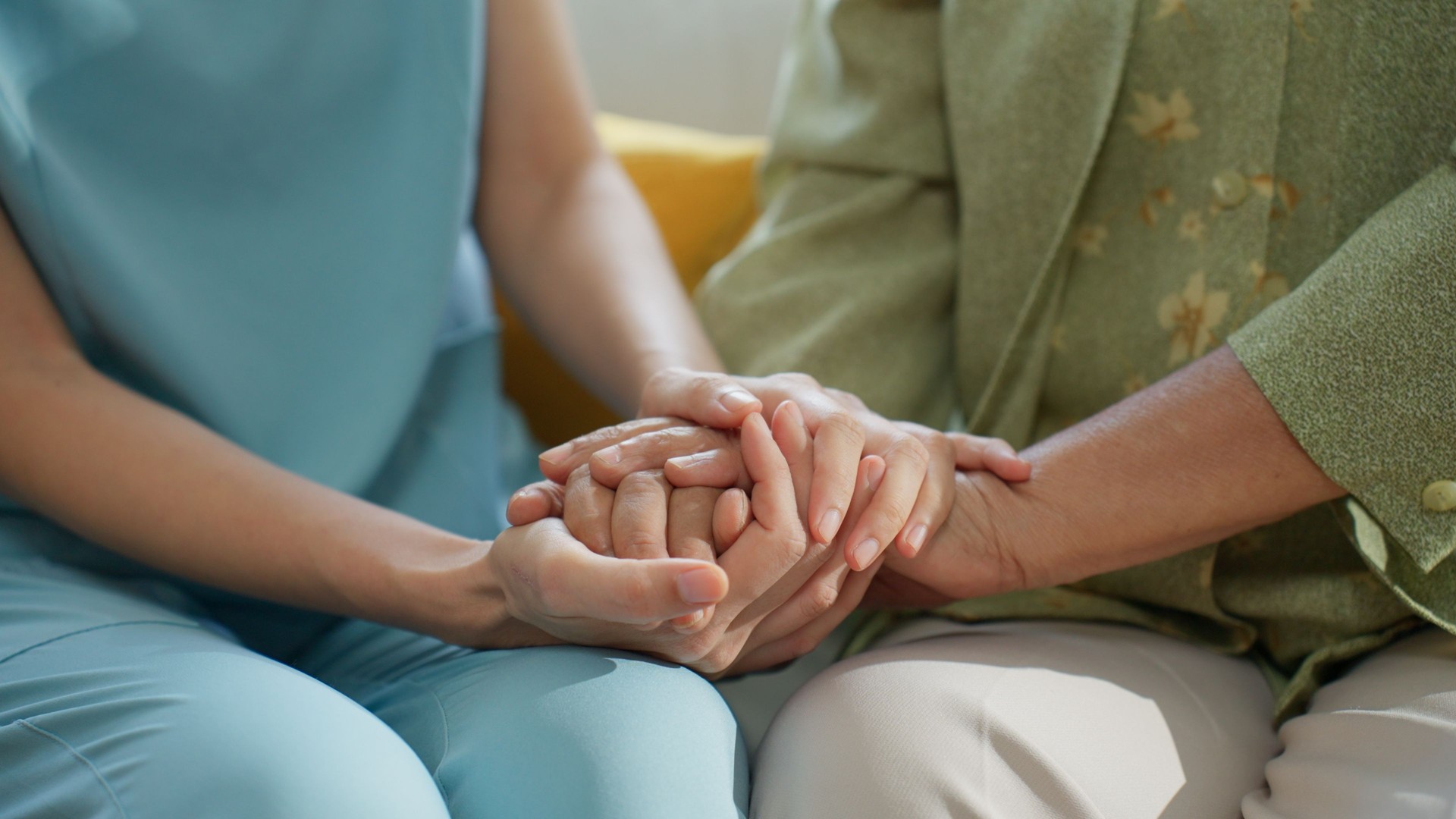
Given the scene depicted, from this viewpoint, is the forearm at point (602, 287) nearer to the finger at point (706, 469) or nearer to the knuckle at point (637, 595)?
the finger at point (706, 469)

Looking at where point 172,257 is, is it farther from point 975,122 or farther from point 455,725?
point 975,122

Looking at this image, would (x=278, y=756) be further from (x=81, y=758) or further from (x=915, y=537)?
(x=915, y=537)

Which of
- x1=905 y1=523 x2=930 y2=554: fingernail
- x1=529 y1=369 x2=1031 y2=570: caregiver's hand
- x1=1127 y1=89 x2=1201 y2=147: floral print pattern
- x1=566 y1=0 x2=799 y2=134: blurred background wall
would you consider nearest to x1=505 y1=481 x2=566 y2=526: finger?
x1=529 y1=369 x2=1031 y2=570: caregiver's hand

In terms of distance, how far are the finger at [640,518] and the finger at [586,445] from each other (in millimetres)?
46

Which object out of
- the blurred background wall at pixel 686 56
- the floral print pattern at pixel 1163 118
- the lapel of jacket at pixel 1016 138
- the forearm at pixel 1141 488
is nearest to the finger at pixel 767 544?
the forearm at pixel 1141 488

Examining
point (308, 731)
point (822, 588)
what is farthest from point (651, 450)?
point (308, 731)

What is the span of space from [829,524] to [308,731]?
0.97 ft

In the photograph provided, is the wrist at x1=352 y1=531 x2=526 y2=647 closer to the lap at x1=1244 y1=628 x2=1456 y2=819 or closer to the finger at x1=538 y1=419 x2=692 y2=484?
the finger at x1=538 y1=419 x2=692 y2=484

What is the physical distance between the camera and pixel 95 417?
672mm

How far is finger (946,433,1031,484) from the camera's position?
0.72 meters

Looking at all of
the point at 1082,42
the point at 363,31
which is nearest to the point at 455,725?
the point at 363,31

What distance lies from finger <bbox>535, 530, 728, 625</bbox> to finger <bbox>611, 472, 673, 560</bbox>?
4 cm

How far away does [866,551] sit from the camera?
2.09 feet

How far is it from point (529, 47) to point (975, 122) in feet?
1.20
